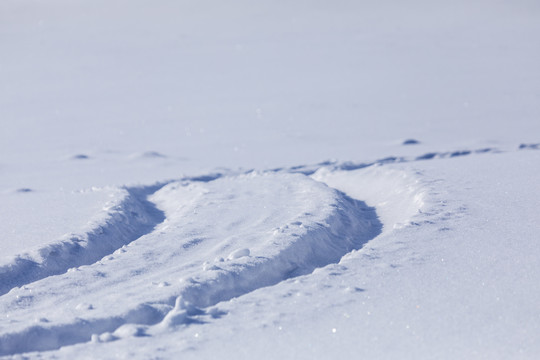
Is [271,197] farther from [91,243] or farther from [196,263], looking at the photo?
[196,263]

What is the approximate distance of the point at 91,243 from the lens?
13.5 ft

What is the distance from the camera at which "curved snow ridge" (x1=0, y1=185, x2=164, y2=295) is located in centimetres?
368

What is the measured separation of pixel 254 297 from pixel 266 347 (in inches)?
20.5

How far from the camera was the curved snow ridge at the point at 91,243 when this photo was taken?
3.68 meters

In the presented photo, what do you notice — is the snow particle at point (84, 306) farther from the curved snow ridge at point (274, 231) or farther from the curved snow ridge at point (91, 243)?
the curved snow ridge at point (91, 243)

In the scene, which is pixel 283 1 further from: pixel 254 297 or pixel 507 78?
pixel 254 297

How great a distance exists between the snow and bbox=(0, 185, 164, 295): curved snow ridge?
2cm

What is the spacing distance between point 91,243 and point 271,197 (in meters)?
1.34

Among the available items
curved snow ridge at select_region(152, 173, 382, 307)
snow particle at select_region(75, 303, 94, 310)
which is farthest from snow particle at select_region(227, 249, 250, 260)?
snow particle at select_region(75, 303, 94, 310)

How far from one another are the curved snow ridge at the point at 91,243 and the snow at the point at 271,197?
15mm

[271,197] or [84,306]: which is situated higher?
[84,306]

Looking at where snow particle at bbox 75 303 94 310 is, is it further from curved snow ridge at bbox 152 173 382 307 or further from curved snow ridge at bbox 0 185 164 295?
curved snow ridge at bbox 0 185 164 295

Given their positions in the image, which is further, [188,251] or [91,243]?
[91,243]

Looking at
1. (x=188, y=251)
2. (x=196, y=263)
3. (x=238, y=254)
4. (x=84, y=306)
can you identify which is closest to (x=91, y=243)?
(x=188, y=251)
